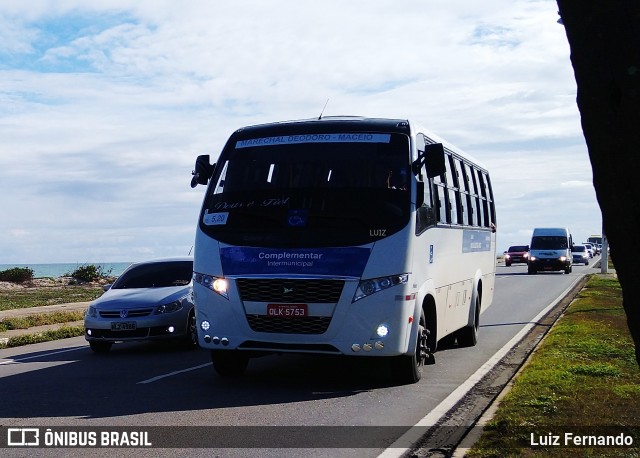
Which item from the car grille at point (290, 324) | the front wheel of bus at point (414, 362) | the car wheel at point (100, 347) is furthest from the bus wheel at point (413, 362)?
the car wheel at point (100, 347)

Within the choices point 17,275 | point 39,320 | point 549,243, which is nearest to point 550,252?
point 549,243

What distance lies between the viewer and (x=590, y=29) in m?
4.24

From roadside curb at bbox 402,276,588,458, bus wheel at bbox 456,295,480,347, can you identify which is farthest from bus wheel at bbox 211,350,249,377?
bus wheel at bbox 456,295,480,347

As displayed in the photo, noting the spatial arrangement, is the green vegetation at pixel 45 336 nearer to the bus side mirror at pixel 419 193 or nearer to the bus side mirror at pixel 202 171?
the bus side mirror at pixel 202 171

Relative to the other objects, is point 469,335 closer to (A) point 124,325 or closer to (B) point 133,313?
(B) point 133,313

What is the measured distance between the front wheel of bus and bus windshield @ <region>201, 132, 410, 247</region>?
1.41 metres

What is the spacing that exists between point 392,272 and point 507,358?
4183 millimetres

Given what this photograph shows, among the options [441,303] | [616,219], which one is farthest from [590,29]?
[441,303]

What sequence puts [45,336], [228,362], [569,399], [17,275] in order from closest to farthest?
[569,399], [228,362], [45,336], [17,275]

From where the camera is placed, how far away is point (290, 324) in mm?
9469

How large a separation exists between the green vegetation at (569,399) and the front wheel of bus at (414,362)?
1.17 m

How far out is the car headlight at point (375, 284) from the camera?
929 cm

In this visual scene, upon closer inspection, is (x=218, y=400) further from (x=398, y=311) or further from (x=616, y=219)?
(x=616, y=219)

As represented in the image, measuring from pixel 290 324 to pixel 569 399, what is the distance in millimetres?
3028
